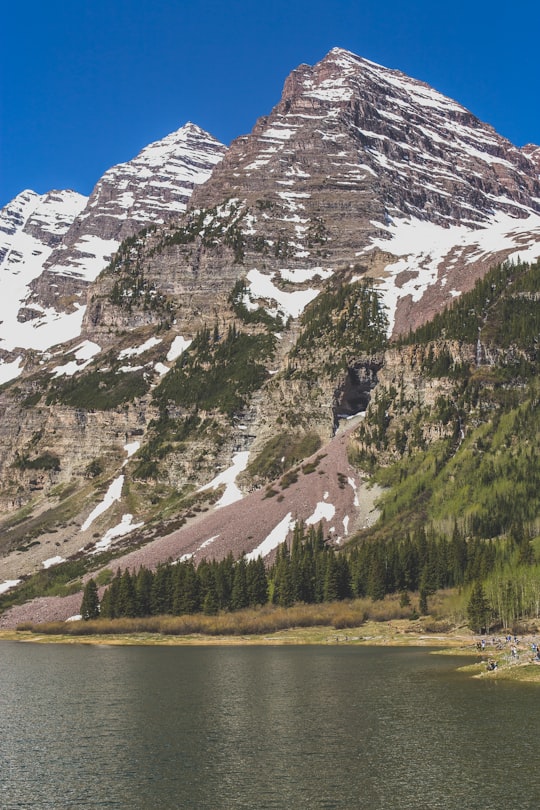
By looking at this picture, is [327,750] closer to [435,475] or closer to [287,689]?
[287,689]

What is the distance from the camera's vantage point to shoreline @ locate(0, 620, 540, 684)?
102562 mm

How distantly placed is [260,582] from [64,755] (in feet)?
347

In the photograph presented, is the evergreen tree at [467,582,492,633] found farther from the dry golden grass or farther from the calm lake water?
the calm lake water

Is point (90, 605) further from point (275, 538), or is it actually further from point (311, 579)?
point (275, 538)

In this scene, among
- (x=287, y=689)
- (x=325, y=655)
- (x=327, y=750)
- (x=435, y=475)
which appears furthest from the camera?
(x=435, y=475)

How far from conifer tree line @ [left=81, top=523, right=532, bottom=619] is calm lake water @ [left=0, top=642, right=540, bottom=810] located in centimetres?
5644

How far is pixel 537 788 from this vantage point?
4219 cm

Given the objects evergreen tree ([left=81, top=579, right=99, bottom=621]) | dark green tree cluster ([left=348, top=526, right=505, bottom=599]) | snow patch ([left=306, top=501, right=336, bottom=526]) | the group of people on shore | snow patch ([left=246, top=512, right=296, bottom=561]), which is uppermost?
snow patch ([left=306, top=501, right=336, bottom=526])

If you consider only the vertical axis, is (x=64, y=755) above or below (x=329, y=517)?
below

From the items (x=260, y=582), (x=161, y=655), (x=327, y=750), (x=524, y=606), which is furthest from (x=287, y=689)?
(x=260, y=582)

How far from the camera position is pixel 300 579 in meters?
153

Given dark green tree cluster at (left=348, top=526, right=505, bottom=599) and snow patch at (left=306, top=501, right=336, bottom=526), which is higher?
snow patch at (left=306, top=501, right=336, bottom=526)

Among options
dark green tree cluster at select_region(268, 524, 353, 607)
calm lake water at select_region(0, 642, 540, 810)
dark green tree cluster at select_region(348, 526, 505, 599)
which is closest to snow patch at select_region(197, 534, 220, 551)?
dark green tree cluster at select_region(268, 524, 353, 607)

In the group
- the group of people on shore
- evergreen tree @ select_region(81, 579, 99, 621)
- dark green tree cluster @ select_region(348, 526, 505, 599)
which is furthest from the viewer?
evergreen tree @ select_region(81, 579, 99, 621)
